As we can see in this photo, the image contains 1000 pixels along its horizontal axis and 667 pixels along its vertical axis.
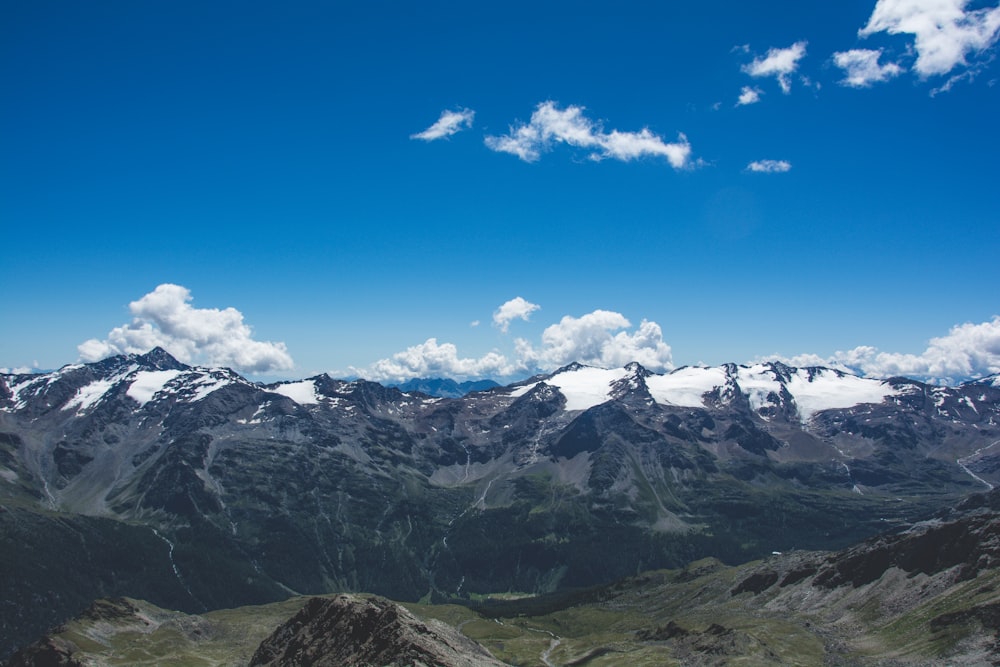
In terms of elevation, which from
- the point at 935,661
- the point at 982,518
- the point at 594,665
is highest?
the point at 982,518

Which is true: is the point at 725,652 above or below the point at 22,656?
below

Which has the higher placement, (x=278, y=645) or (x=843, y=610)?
(x=278, y=645)

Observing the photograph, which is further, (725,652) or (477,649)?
(725,652)

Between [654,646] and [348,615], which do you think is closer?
[348,615]

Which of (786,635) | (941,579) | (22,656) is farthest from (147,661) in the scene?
(941,579)

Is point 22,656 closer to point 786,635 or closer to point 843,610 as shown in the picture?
point 786,635

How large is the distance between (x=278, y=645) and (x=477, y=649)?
1205 inches

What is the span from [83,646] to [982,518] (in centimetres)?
26762

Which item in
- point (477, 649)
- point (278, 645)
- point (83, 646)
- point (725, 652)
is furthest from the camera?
point (83, 646)

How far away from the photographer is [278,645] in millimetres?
99312

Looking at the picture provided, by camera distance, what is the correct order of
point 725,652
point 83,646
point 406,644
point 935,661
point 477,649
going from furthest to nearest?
point 83,646
point 725,652
point 935,661
point 477,649
point 406,644

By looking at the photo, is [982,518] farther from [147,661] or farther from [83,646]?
[83,646]

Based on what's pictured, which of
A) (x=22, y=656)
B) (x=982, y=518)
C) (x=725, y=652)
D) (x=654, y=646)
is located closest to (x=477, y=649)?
(x=725, y=652)

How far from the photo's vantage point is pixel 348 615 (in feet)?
299
